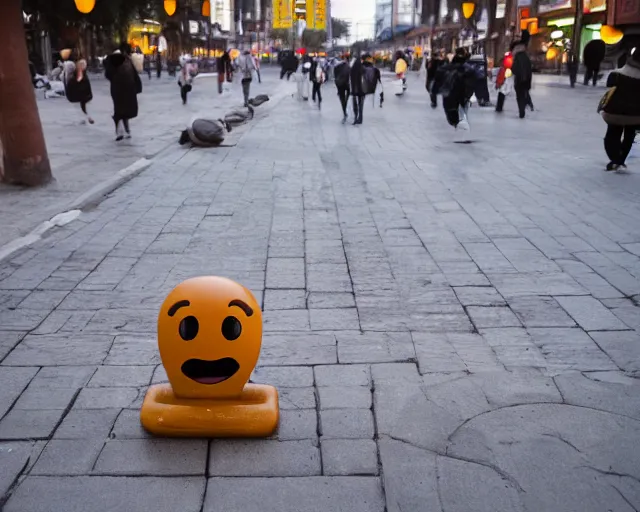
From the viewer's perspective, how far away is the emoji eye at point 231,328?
2873 mm

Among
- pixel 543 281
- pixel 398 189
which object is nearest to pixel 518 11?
pixel 398 189

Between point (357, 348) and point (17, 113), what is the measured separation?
6324 mm

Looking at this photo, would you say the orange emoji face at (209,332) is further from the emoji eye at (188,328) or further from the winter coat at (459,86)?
the winter coat at (459,86)

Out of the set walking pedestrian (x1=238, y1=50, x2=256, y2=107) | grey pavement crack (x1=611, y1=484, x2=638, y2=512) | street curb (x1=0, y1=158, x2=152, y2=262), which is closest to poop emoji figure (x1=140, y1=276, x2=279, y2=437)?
grey pavement crack (x1=611, y1=484, x2=638, y2=512)

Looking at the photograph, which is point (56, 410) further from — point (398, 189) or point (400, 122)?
point (400, 122)

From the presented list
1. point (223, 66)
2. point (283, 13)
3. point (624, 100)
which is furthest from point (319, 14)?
point (624, 100)

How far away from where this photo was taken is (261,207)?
771 centimetres

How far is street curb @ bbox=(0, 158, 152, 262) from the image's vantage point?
6.09 m

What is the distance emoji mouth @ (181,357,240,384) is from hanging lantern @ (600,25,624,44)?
30125 millimetres

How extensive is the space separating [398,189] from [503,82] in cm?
1294

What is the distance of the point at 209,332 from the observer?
2.85 m

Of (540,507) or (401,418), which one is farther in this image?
(401,418)

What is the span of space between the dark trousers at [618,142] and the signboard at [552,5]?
38466 millimetres

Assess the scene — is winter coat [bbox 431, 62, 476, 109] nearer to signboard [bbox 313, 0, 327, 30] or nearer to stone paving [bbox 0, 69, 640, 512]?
stone paving [bbox 0, 69, 640, 512]
